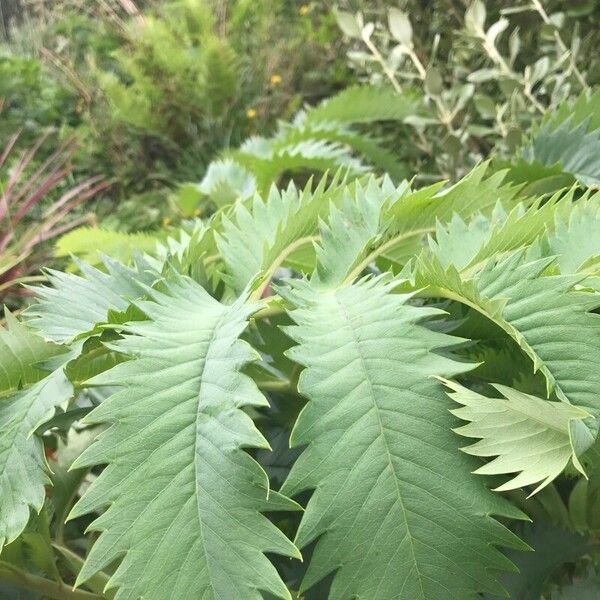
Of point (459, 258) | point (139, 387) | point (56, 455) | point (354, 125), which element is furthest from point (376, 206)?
point (354, 125)

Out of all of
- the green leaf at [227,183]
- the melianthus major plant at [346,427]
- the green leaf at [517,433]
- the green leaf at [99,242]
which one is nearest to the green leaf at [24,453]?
the melianthus major plant at [346,427]

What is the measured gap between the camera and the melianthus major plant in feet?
1.26

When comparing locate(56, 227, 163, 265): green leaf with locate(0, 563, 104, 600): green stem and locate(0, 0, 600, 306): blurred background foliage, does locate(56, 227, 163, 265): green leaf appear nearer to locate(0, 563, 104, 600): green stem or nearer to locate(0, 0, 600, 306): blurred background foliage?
locate(0, 0, 600, 306): blurred background foliage

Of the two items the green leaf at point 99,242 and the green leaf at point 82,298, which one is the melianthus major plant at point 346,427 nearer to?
the green leaf at point 82,298

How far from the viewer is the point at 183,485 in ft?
1.32

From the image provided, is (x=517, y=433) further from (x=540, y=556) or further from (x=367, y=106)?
(x=367, y=106)

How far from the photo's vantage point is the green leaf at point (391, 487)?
1.25 ft

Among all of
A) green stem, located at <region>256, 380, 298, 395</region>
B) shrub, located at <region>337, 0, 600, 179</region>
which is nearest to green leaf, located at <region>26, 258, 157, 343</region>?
green stem, located at <region>256, 380, 298, 395</region>

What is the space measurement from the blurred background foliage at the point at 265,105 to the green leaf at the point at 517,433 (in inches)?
16.0

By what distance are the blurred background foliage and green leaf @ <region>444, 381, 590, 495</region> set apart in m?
0.41

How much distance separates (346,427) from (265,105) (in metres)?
3.07

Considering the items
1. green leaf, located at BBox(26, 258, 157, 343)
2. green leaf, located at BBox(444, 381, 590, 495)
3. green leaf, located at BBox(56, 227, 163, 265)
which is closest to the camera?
green leaf, located at BBox(444, 381, 590, 495)

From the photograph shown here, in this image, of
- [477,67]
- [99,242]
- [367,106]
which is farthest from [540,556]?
[477,67]

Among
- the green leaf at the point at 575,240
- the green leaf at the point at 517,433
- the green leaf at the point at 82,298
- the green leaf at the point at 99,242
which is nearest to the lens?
the green leaf at the point at 517,433
